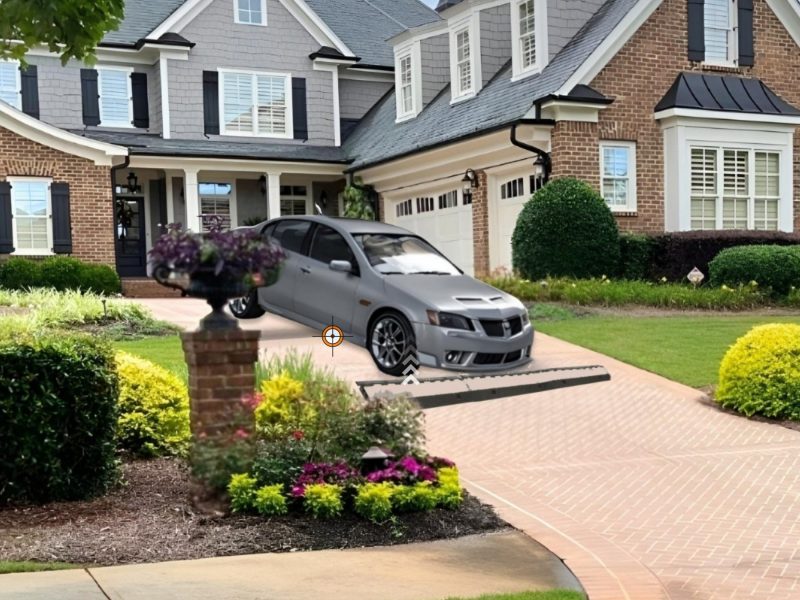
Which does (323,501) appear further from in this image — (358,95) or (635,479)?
(358,95)

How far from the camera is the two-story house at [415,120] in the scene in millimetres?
19906

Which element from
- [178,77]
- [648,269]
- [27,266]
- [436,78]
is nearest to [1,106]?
[27,266]

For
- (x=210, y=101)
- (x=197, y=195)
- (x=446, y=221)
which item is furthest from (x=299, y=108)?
(x=446, y=221)

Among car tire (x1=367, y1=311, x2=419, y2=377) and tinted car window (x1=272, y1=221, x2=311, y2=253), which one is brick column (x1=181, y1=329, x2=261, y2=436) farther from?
tinted car window (x1=272, y1=221, x2=311, y2=253)

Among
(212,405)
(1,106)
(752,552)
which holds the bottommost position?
(752,552)

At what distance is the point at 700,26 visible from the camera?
67.0ft

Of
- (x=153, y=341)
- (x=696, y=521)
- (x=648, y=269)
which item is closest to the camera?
(x=696, y=521)

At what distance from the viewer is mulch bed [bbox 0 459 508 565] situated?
562 cm

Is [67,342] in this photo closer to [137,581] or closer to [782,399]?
[137,581]

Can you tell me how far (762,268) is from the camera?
694 inches

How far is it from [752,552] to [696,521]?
654 mm

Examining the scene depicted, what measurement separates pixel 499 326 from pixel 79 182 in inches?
608

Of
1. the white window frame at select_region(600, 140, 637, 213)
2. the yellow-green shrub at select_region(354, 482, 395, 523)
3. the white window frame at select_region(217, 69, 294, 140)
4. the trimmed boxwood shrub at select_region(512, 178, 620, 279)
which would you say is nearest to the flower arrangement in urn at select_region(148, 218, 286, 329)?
the yellow-green shrub at select_region(354, 482, 395, 523)

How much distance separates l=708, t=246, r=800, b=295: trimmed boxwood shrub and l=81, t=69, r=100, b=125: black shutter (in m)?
16.8
